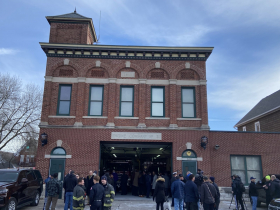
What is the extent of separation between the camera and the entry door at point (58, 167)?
16.5 m

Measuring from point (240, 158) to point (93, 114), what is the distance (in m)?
10.2

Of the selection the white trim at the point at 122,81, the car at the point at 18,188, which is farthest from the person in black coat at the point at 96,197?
the white trim at the point at 122,81

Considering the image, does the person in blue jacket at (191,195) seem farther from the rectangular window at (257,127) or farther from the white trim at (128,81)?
the rectangular window at (257,127)

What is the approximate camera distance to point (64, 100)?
17.9 m

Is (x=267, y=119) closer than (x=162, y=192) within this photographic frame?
No

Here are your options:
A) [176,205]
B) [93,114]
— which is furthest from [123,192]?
[176,205]

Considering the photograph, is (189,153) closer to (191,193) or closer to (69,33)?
(191,193)

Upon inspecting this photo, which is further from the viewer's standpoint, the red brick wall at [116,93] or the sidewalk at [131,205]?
the red brick wall at [116,93]

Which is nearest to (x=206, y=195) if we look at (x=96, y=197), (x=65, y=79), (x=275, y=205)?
(x=275, y=205)

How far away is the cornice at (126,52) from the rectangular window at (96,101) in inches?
89.8

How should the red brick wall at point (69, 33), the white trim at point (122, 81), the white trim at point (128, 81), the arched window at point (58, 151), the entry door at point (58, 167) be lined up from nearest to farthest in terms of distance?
the entry door at point (58, 167) < the arched window at point (58, 151) < the white trim at point (122, 81) < the white trim at point (128, 81) < the red brick wall at point (69, 33)

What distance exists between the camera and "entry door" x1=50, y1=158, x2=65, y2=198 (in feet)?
54.1

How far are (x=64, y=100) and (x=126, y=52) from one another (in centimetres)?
531

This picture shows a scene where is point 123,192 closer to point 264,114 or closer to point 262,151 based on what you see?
point 262,151
